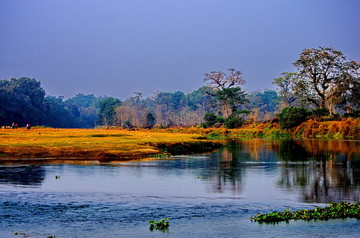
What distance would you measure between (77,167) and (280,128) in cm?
6444

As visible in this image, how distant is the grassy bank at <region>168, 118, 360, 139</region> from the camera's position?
8456 centimetres

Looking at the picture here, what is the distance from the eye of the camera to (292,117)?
92375mm

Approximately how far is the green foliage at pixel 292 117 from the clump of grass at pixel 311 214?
239ft

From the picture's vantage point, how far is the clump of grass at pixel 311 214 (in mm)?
19953

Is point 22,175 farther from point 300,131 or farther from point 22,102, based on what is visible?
point 22,102

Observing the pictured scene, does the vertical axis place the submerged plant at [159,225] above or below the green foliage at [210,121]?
below

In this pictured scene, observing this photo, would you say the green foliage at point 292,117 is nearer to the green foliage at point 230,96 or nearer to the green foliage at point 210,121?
the green foliage at point 210,121

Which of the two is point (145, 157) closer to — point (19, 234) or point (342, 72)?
point (19, 234)

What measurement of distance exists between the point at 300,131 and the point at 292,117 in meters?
2.90

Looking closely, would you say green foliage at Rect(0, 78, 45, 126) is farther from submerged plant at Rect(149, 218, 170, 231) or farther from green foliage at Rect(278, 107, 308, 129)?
submerged plant at Rect(149, 218, 170, 231)

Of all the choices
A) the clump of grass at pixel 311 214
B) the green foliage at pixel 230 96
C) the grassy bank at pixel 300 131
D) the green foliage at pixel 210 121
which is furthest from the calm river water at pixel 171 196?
the green foliage at pixel 230 96

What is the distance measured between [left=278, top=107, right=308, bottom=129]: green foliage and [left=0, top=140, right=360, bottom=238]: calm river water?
50.7 meters

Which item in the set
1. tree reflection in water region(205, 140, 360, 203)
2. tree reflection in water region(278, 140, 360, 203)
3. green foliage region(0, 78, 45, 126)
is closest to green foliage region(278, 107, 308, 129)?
tree reflection in water region(205, 140, 360, 203)

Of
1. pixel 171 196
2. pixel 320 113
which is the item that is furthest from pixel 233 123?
pixel 171 196
